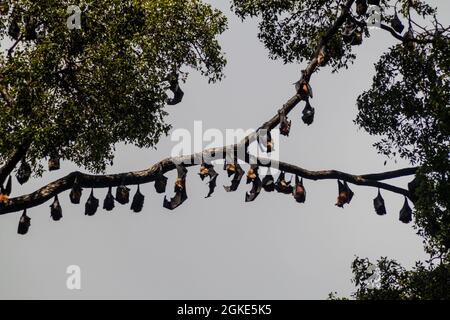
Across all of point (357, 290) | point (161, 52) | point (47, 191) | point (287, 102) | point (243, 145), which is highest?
point (161, 52)

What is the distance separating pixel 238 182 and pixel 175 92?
3011 millimetres

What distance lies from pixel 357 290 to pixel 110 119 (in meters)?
7.25

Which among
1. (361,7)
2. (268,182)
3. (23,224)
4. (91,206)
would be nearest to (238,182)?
(268,182)

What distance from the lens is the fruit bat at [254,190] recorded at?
20891 millimetres

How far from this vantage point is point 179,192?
2055 centimetres

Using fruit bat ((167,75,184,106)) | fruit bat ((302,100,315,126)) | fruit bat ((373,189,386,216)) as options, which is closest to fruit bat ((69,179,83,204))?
fruit bat ((167,75,184,106))

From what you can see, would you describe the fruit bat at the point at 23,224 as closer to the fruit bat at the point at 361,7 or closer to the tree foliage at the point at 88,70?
the tree foliage at the point at 88,70

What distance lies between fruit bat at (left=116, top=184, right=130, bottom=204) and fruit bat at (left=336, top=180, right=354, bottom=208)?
5.62 meters

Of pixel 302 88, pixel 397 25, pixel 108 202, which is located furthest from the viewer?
pixel 397 25

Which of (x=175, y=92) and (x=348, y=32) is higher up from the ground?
(x=348, y=32)

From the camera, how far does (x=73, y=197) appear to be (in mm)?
19250

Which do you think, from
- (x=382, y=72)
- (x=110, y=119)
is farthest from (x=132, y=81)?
(x=382, y=72)

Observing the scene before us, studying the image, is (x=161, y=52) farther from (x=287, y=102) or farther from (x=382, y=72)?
(x=382, y=72)

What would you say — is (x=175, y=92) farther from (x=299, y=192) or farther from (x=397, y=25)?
(x=397, y=25)
